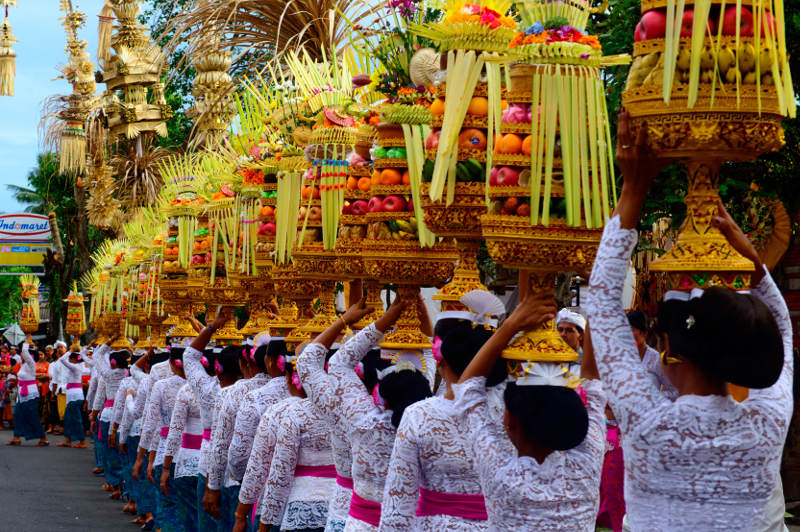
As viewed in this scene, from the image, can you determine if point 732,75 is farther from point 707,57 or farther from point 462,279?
point 462,279

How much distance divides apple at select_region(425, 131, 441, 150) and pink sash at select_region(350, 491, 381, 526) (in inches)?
55.5

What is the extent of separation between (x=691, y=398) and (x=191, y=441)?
6.07 m

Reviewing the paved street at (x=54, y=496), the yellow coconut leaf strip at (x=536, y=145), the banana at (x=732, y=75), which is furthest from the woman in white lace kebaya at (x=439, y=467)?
the paved street at (x=54, y=496)

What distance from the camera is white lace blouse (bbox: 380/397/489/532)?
143 inches

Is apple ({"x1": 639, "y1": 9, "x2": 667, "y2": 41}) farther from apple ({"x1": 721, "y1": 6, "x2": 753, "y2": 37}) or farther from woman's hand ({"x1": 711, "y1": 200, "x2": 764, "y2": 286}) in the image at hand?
woman's hand ({"x1": 711, "y1": 200, "x2": 764, "y2": 286})

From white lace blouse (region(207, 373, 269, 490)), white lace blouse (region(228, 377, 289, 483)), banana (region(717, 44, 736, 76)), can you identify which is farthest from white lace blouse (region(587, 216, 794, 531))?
white lace blouse (region(207, 373, 269, 490))

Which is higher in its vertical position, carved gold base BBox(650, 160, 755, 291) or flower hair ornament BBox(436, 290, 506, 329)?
carved gold base BBox(650, 160, 755, 291)

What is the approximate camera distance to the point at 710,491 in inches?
103

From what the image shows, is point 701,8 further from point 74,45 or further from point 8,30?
point 74,45

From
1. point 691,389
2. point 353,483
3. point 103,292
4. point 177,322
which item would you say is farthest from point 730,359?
point 103,292

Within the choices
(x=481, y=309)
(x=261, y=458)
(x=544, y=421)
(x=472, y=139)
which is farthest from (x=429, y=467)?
(x=261, y=458)

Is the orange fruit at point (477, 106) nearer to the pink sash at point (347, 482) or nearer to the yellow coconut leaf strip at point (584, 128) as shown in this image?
the yellow coconut leaf strip at point (584, 128)

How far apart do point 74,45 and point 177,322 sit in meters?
17.3

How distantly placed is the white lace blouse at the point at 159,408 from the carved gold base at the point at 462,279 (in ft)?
16.6
